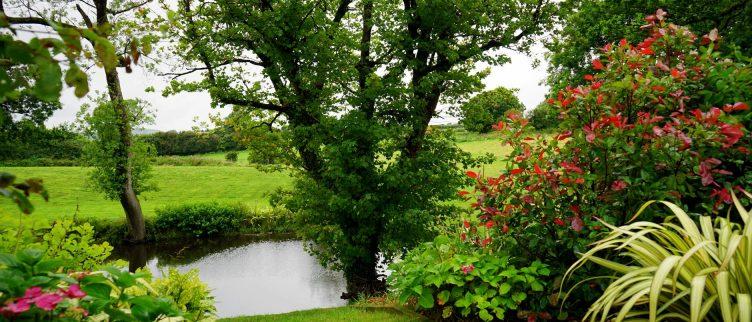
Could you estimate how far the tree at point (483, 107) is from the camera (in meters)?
10.2

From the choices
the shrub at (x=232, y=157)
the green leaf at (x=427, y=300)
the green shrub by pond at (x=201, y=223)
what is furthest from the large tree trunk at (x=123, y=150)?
the shrub at (x=232, y=157)

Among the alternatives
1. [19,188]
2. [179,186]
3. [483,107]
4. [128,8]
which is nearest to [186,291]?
[19,188]

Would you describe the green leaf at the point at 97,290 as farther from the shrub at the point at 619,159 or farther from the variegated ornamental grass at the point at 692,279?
the shrub at the point at 619,159

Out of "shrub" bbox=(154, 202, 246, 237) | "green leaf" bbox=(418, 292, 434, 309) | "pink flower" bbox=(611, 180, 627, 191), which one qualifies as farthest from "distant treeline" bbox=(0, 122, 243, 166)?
"pink flower" bbox=(611, 180, 627, 191)

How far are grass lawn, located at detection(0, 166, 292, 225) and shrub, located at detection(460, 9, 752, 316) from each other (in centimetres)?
1788

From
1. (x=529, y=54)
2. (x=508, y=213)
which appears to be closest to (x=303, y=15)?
(x=529, y=54)

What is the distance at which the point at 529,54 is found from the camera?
10523mm

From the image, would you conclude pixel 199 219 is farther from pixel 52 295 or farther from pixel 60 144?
pixel 60 144

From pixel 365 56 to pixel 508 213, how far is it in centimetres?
707

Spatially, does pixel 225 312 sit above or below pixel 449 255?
below

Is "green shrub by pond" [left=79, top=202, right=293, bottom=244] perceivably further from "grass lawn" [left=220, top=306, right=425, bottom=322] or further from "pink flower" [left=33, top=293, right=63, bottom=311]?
"pink flower" [left=33, top=293, right=63, bottom=311]

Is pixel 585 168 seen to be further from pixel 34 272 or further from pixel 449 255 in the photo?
pixel 34 272

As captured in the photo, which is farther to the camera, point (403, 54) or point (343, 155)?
point (403, 54)

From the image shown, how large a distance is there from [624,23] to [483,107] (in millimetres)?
3422
